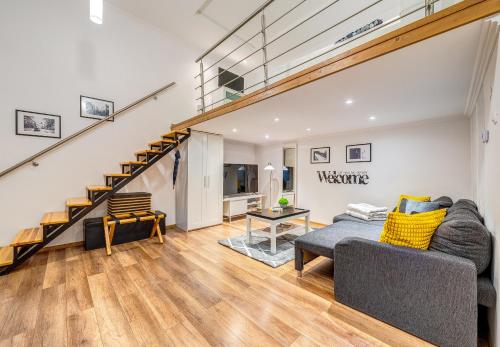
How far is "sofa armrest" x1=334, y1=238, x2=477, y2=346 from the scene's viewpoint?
4.39ft

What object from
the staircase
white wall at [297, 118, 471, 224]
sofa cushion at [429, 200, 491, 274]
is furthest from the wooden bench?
sofa cushion at [429, 200, 491, 274]

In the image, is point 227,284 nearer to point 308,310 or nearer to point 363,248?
point 308,310

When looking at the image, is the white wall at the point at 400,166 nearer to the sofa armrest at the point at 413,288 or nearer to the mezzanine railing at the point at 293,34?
the mezzanine railing at the point at 293,34

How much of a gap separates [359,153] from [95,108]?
4953 millimetres

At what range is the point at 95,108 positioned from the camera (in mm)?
3562

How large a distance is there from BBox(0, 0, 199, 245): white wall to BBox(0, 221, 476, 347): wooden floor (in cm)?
111

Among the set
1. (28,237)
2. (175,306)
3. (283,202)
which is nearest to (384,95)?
(283,202)

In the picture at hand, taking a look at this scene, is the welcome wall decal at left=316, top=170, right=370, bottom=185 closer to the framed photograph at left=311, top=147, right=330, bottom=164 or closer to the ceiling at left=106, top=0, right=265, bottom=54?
the framed photograph at left=311, top=147, right=330, bottom=164

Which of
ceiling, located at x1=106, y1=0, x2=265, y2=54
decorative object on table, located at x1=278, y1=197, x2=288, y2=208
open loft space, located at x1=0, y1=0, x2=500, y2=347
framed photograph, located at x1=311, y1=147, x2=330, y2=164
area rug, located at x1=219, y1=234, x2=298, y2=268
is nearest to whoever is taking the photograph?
open loft space, located at x1=0, y1=0, x2=500, y2=347

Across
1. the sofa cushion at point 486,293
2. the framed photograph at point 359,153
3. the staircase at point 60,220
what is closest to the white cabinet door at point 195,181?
the staircase at point 60,220

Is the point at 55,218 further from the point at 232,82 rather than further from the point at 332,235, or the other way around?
the point at 232,82

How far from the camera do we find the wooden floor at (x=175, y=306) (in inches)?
59.7

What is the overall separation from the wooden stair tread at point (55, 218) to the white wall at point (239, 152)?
342 centimetres

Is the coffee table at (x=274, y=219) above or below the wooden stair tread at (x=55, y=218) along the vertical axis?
below
